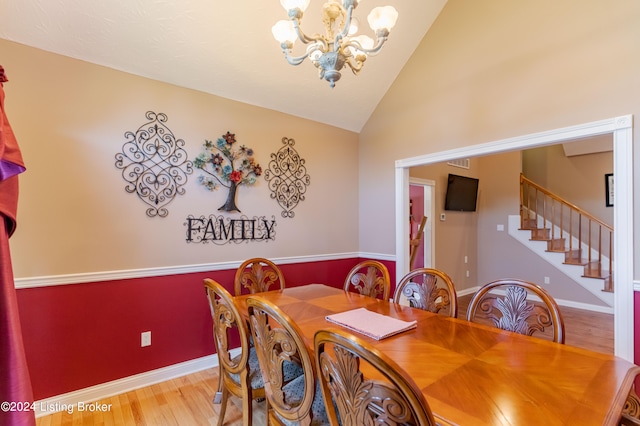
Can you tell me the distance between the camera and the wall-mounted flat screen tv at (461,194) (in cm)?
495

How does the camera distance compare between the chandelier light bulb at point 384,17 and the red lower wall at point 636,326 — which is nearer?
the chandelier light bulb at point 384,17

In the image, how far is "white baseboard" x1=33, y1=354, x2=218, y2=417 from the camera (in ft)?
6.87

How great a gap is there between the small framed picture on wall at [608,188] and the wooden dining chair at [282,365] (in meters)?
6.11

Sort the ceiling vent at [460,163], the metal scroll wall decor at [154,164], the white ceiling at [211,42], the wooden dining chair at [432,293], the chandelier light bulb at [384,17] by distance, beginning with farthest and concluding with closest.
A: the ceiling vent at [460,163]
the metal scroll wall decor at [154,164]
the white ceiling at [211,42]
the wooden dining chair at [432,293]
the chandelier light bulb at [384,17]

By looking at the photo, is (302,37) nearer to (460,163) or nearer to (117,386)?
(117,386)

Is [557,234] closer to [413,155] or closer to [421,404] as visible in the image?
[413,155]

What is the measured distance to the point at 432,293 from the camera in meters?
1.93

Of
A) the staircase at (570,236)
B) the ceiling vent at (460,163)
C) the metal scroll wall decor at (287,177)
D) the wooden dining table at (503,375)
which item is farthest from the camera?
the ceiling vent at (460,163)

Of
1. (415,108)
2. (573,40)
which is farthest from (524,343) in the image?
(415,108)

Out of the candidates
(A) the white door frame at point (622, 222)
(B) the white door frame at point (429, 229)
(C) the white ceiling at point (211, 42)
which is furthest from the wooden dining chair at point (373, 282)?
(B) the white door frame at point (429, 229)

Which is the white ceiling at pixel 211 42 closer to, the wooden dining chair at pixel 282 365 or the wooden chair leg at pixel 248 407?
the wooden dining chair at pixel 282 365

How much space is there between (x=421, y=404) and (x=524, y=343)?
966mm

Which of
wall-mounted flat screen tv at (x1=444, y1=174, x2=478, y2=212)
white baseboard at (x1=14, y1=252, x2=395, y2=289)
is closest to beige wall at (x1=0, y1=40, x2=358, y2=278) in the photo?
white baseboard at (x1=14, y1=252, x2=395, y2=289)

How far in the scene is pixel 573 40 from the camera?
2209 millimetres
